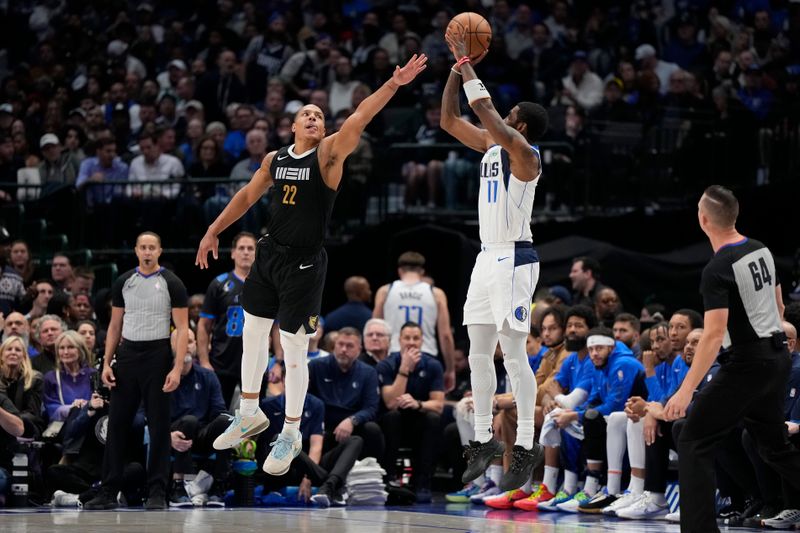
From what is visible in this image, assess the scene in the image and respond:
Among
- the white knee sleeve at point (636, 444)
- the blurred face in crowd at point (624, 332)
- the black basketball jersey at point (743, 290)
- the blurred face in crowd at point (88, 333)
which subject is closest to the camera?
the black basketball jersey at point (743, 290)

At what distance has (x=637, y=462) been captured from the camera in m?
11.7

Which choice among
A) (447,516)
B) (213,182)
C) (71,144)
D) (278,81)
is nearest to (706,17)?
(278,81)

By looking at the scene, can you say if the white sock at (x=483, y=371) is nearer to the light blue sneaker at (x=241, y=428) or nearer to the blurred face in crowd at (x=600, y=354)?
the light blue sneaker at (x=241, y=428)

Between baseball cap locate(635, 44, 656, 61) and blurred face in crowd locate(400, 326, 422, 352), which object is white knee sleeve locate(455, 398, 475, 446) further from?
baseball cap locate(635, 44, 656, 61)

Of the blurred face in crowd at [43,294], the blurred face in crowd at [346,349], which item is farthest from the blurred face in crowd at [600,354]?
the blurred face in crowd at [43,294]

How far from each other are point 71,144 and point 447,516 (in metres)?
10.0

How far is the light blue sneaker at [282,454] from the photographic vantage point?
9.67 m

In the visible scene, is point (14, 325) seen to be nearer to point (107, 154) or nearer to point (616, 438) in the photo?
point (107, 154)

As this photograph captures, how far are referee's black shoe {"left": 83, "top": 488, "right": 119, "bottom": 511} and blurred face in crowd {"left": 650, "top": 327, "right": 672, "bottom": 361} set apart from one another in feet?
16.4

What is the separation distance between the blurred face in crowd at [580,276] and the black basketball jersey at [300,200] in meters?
4.97

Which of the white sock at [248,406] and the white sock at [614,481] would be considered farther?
the white sock at [614,481]

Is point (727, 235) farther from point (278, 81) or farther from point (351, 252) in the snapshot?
point (278, 81)

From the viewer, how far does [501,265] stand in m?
9.13

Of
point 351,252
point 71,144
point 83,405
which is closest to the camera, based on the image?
point 83,405
